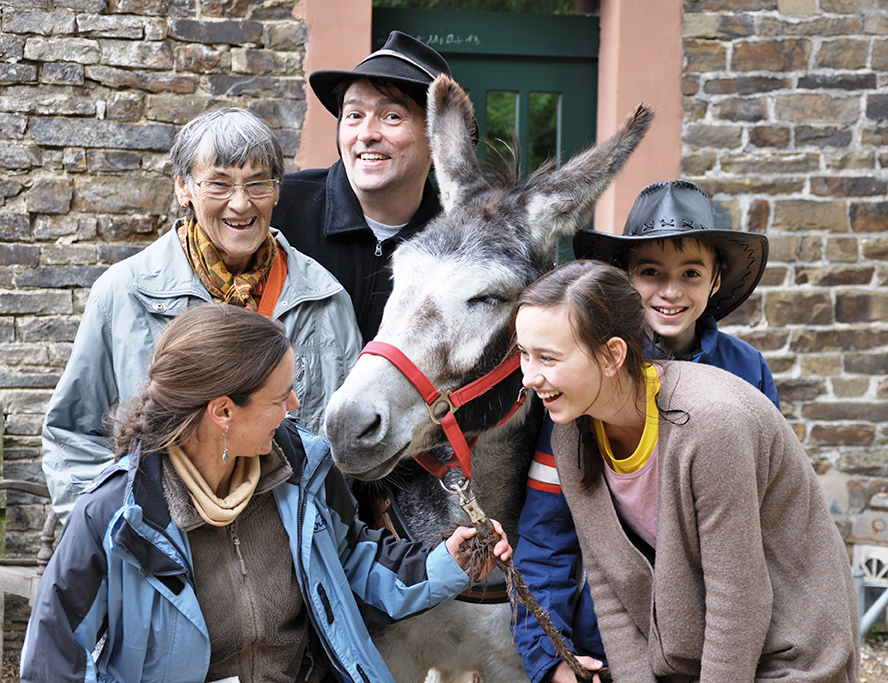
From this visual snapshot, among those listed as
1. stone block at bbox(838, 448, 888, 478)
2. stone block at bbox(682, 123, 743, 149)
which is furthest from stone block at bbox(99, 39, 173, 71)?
stone block at bbox(838, 448, 888, 478)

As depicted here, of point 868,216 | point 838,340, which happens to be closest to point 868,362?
point 838,340

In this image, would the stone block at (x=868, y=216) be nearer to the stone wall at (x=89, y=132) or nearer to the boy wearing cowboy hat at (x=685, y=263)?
the boy wearing cowboy hat at (x=685, y=263)

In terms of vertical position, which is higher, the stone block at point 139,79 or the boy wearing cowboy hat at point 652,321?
the stone block at point 139,79

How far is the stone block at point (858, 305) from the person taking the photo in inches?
211

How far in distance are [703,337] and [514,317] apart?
74 cm

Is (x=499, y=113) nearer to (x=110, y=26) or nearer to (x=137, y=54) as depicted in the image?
(x=137, y=54)

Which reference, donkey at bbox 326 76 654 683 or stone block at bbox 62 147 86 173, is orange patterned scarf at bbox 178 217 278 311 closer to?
donkey at bbox 326 76 654 683

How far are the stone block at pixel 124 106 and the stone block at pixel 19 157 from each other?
48 cm

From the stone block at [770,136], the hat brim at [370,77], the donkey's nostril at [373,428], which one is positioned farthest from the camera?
the stone block at [770,136]

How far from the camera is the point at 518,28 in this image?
17.6ft

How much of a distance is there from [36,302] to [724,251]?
4057mm

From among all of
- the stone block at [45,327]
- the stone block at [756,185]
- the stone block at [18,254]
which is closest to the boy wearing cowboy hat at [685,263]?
the stone block at [756,185]

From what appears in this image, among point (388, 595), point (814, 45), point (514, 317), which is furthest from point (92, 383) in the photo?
point (814, 45)

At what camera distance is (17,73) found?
4656 mm
